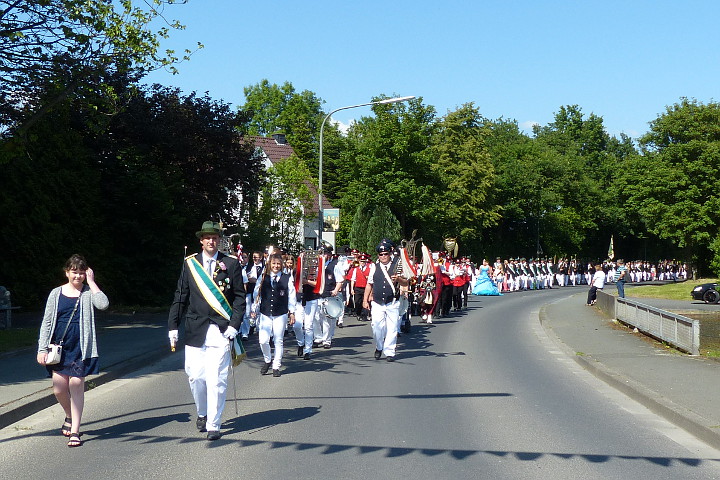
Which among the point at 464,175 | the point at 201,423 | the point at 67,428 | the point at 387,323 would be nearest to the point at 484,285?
the point at 464,175

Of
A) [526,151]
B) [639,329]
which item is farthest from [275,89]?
[639,329]

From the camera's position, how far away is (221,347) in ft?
26.6

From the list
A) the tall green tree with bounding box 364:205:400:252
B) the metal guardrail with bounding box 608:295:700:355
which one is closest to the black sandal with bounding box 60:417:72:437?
the metal guardrail with bounding box 608:295:700:355

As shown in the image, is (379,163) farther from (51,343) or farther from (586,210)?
(51,343)

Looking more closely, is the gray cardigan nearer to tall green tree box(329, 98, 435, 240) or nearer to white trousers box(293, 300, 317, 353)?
white trousers box(293, 300, 317, 353)

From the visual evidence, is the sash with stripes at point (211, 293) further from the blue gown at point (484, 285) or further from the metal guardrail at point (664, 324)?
the blue gown at point (484, 285)

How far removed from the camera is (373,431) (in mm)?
8375

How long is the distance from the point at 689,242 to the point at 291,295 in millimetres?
54120

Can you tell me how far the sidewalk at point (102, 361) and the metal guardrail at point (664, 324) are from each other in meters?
8.81

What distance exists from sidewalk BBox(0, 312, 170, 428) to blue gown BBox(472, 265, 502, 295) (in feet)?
90.3

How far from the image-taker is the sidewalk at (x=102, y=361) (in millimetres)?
9461

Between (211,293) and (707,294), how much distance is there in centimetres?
3514

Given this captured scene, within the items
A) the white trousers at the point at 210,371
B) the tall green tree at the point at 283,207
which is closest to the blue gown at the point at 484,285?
the tall green tree at the point at 283,207

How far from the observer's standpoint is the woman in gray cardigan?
7672 millimetres
